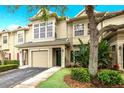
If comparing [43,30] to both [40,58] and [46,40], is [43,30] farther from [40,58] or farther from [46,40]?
[40,58]

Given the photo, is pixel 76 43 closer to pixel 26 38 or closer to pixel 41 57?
pixel 41 57

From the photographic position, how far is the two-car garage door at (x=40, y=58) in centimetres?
1927

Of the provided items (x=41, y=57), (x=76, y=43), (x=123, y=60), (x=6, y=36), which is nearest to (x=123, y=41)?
(x=123, y=60)

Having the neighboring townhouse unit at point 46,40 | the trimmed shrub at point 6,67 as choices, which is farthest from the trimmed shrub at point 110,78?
the trimmed shrub at point 6,67

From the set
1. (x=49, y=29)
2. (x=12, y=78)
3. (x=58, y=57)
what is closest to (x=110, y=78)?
(x=12, y=78)

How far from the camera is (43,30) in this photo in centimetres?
1994

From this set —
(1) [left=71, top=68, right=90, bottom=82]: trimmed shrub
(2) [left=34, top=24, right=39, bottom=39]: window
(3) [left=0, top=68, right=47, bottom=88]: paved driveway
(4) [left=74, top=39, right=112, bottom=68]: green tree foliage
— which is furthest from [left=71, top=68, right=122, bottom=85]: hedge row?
(2) [left=34, top=24, right=39, bottom=39]: window

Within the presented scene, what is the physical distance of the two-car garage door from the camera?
19.3 meters

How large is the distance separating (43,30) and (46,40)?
1206 millimetres

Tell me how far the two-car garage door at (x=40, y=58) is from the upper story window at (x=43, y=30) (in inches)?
67.6

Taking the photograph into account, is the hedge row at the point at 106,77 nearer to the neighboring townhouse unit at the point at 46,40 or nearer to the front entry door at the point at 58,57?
the neighboring townhouse unit at the point at 46,40

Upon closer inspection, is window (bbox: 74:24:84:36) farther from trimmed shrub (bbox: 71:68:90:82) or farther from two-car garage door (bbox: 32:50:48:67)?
trimmed shrub (bbox: 71:68:90:82)

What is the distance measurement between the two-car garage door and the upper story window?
5.63 ft

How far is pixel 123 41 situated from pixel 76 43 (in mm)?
5497
